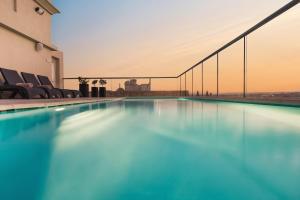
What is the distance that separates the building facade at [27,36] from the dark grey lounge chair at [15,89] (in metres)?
0.70

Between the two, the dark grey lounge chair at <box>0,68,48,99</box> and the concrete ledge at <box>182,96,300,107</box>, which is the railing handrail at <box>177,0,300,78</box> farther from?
the dark grey lounge chair at <box>0,68,48,99</box>

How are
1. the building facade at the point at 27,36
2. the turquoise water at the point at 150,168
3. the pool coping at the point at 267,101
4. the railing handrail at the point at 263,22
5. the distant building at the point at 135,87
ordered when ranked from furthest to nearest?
the distant building at the point at 135,87 < the building facade at the point at 27,36 < the pool coping at the point at 267,101 < the railing handrail at the point at 263,22 < the turquoise water at the point at 150,168

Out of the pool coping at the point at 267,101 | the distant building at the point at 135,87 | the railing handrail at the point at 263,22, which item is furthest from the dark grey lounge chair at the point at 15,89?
the distant building at the point at 135,87

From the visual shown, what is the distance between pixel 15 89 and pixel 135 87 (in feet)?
25.8

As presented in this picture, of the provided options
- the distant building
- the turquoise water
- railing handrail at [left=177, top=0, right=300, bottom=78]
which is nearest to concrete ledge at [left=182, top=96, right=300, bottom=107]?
railing handrail at [left=177, top=0, right=300, bottom=78]

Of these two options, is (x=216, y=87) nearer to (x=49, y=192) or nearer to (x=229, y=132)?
(x=229, y=132)

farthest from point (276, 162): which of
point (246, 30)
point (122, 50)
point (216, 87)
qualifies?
point (122, 50)

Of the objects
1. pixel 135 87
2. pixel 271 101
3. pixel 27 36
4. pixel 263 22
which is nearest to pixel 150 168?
pixel 271 101

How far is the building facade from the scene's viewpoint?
5609 mm

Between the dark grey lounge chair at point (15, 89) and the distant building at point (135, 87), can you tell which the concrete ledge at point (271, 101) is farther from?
the distant building at point (135, 87)

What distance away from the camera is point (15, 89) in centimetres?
385

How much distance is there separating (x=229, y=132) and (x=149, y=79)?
9687 mm

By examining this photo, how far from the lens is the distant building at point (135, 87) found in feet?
36.9

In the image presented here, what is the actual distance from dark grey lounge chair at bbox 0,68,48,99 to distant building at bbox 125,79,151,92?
629 centimetres
